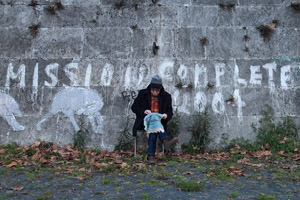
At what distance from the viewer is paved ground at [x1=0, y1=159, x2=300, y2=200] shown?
3609 millimetres

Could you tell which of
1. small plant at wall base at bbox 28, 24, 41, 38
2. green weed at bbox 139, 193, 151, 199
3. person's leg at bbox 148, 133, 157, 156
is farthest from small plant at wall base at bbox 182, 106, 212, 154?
small plant at wall base at bbox 28, 24, 41, 38

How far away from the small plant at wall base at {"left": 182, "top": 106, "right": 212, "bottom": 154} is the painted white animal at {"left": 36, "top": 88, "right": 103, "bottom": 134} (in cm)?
189

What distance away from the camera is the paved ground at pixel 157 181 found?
11.8ft

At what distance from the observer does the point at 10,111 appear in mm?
6609

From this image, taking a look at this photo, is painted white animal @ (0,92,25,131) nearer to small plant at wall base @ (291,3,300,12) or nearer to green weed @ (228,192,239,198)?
green weed @ (228,192,239,198)

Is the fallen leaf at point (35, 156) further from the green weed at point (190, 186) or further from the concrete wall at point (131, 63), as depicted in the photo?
the green weed at point (190, 186)

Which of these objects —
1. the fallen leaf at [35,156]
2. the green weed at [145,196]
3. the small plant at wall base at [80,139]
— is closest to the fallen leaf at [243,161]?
the green weed at [145,196]

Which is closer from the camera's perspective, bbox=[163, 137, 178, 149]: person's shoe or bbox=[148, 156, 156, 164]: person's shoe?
bbox=[148, 156, 156, 164]: person's shoe

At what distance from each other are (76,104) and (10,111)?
137 cm

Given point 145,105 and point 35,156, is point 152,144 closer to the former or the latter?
point 145,105

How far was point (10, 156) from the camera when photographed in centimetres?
574

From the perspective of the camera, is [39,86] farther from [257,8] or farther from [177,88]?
[257,8]

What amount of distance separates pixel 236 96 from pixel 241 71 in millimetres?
542

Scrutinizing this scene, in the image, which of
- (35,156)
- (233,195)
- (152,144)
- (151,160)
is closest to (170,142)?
(152,144)
